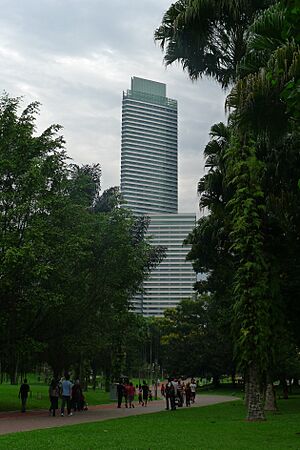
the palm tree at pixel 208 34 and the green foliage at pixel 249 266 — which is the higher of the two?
the palm tree at pixel 208 34

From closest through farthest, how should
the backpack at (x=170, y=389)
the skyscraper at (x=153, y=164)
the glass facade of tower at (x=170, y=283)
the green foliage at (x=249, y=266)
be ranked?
the green foliage at (x=249, y=266) → the backpack at (x=170, y=389) → the skyscraper at (x=153, y=164) → the glass facade of tower at (x=170, y=283)

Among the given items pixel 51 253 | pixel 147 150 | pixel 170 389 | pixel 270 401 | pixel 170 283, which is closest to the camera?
pixel 51 253

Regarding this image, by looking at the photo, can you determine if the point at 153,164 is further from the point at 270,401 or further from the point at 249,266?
the point at 249,266

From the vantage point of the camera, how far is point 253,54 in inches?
562

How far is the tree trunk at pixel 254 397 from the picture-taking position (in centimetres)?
1811

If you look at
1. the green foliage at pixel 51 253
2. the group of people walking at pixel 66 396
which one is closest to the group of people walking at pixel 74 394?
the group of people walking at pixel 66 396

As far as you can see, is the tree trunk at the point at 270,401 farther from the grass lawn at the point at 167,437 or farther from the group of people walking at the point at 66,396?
the group of people walking at the point at 66,396

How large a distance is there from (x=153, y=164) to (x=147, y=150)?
2862mm

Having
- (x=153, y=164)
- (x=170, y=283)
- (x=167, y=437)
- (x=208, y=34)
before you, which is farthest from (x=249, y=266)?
(x=170, y=283)

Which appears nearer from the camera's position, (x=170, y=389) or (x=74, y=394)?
(x=74, y=394)

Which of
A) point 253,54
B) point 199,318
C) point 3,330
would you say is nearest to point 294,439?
point 253,54

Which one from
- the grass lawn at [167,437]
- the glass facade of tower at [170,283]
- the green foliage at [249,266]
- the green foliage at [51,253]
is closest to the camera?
the grass lawn at [167,437]

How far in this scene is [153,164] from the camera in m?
96.2

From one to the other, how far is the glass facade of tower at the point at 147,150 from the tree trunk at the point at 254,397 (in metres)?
73.6
